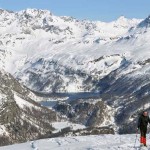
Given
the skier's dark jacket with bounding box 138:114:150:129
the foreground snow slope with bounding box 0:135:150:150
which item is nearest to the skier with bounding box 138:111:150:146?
the skier's dark jacket with bounding box 138:114:150:129

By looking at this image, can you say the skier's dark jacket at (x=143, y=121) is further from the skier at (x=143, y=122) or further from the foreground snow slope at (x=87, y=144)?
the foreground snow slope at (x=87, y=144)

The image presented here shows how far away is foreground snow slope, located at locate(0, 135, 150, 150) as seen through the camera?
79500 millimetres

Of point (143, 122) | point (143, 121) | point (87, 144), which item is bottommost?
point (87, 144)

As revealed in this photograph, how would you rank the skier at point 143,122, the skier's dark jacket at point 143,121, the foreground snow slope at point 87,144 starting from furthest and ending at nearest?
the foreground snow slope at point 87,144 < the skier's dark jacket at point 143,121 < the skier at point 143,122

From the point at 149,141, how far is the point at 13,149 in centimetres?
2376

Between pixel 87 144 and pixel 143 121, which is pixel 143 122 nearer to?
pixel 143 121

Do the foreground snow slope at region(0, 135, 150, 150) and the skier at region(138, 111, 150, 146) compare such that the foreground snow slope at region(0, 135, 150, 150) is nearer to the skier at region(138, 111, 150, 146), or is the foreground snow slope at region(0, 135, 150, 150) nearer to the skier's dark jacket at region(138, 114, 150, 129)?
the skier at region(138, 111, 150, 146)

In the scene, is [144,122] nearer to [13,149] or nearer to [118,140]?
[118,140]

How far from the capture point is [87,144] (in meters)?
85.9

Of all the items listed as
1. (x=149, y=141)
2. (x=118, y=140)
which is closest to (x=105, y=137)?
(x=118, y=140)

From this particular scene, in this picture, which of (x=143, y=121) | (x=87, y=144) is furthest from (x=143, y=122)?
(x=87, y=144)

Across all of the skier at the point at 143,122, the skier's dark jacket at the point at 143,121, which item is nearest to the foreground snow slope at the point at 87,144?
the skier at the point at 143,122

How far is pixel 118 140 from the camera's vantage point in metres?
88.0

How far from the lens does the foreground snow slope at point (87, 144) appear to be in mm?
79500
